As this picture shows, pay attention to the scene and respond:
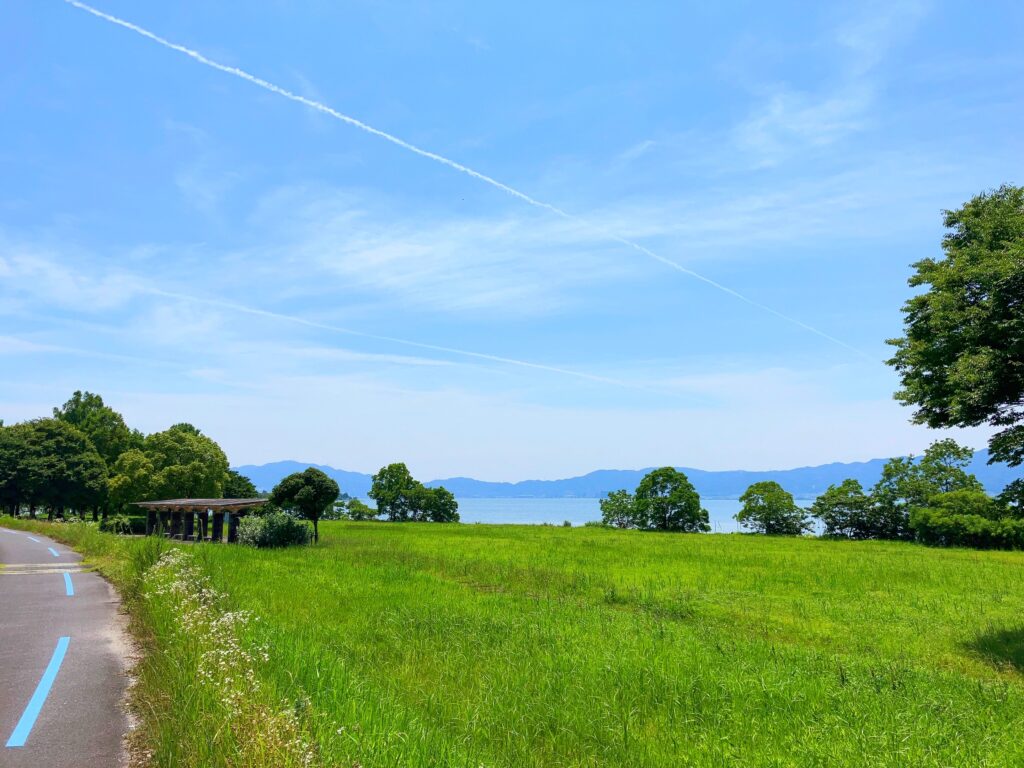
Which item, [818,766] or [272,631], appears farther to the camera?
[272,631]

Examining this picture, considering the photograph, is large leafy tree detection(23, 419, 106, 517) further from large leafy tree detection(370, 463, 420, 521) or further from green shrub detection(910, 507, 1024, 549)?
green shrub detection(910, 507, 1024, 549)

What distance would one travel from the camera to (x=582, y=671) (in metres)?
10.7

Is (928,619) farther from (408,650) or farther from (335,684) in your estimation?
(335,684)

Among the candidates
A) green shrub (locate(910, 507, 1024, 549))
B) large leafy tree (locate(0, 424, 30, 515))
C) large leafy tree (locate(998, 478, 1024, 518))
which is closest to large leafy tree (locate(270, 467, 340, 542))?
large leafy tree (locate(998, 478, 1024, 518))

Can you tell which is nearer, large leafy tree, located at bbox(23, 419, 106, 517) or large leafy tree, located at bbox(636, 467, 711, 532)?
large leafy tree, located at bbox(636, 467, 711, 532)

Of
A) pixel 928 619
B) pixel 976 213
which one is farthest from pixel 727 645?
pixel 976 213

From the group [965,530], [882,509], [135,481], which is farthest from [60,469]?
[965,530]

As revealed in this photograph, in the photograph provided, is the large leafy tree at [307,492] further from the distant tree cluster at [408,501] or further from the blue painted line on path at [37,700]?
the distant tree cluster at [408,501]

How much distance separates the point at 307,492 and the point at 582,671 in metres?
31.2

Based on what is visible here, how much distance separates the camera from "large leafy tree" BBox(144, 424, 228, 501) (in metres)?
64.1

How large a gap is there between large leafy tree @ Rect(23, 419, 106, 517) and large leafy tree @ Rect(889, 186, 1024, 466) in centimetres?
8184

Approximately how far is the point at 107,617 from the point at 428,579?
9902mm

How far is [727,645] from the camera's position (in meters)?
13.2

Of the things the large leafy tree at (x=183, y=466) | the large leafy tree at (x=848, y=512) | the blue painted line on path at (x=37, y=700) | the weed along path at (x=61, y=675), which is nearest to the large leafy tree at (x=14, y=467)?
the large leafy tree at (x=183, y=466)
